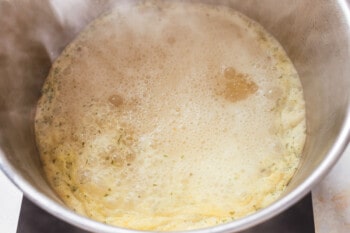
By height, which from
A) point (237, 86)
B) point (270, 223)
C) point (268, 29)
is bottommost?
point (270, 223)

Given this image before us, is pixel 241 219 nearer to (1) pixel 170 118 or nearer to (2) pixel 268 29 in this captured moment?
(1) pixel 170 118

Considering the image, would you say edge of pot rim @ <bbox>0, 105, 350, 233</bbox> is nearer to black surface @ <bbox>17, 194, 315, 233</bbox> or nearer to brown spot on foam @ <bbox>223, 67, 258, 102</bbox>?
black surface @ <bbox>17, 194, 315, 233</bbox>

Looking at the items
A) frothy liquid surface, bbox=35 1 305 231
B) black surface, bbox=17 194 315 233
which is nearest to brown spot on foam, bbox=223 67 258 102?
frothy liquid surface, bbox=35 1 305 231

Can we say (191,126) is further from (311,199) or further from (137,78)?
(311,199)

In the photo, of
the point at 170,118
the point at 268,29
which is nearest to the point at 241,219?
the point at 170,118

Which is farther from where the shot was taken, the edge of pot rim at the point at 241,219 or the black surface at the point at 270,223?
the black surface at the point at 270,223

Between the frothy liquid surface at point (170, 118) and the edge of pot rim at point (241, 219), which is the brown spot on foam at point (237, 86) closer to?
the frothy liquid surface at point (170, 118)

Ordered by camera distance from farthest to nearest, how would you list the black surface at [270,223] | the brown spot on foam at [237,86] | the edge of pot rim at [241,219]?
the brown spot on foam at [237,86] < the black surface at [270,223] < the edge of pot rim at [241,219]

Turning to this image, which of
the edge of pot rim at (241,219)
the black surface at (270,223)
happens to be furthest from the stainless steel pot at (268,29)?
the black surface at (270,223)
